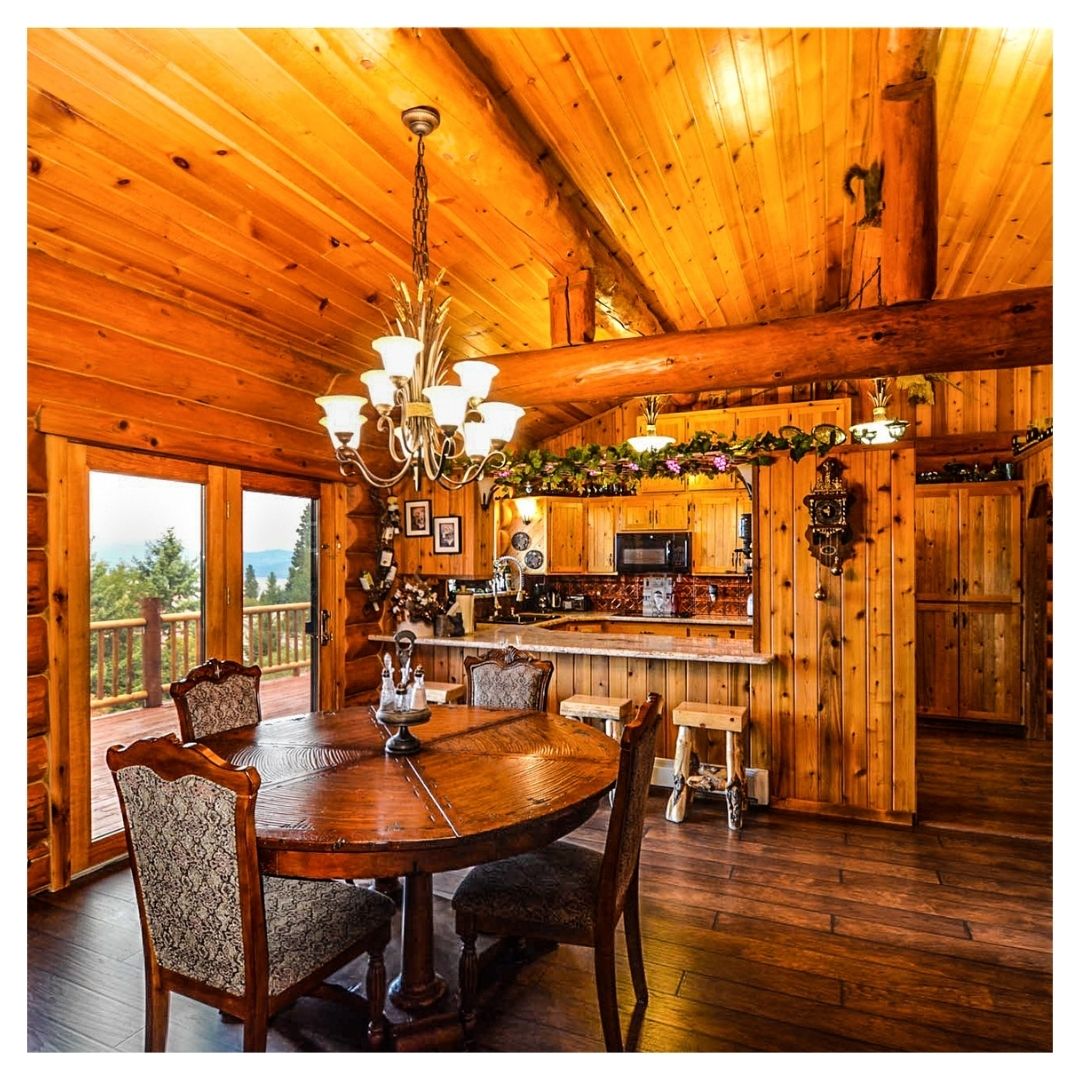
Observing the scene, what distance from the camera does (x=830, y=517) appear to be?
11.9 feet

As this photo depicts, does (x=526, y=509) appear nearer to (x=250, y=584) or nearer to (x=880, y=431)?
(x=250, y=584)

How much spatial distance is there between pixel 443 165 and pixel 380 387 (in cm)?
124

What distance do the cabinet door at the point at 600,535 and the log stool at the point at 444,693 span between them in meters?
3.14

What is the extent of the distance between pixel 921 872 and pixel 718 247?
11.9ft

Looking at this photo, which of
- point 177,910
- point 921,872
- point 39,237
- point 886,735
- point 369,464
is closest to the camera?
point 177,910

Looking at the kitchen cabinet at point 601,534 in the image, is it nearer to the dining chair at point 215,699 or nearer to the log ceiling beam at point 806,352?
the log ceiling beam at point 806,352

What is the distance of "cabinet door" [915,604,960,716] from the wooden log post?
5.89 metres

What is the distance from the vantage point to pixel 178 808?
1.54 meters

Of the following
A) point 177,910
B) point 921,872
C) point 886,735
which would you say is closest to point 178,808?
point 177,910

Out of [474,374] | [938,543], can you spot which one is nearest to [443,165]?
[474,374]

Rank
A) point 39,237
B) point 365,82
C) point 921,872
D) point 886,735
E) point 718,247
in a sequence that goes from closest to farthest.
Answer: point 365,82 < point 39,237 < point 921,872 < point 886,735 < point 718,247

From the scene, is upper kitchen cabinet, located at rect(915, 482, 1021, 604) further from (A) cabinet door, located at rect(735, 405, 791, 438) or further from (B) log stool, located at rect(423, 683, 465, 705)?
(B) log stool, located at rect(423, 683, 465, 705)

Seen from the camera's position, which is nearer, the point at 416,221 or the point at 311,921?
the point at 311,921
